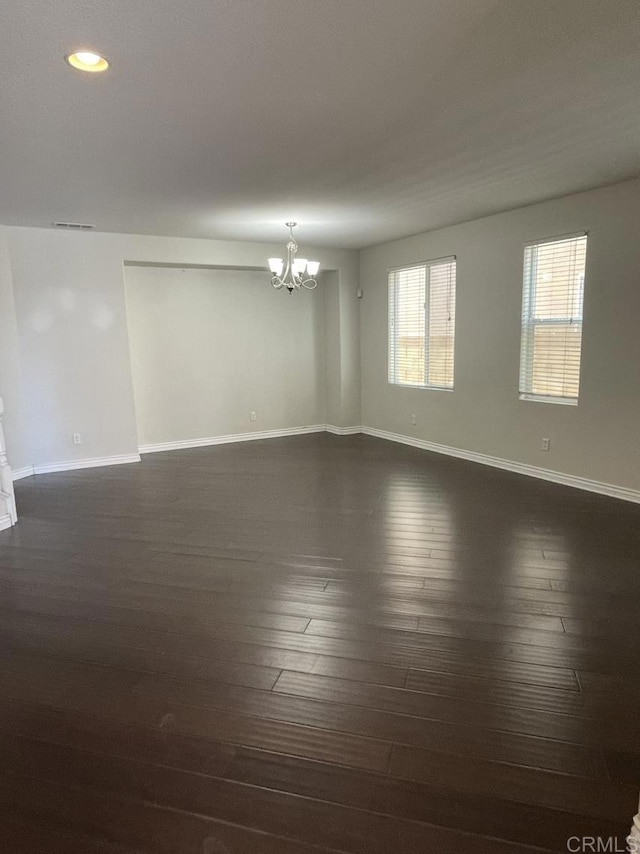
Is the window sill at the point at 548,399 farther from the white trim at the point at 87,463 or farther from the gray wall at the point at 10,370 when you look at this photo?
the gray wall at the point at 10,370

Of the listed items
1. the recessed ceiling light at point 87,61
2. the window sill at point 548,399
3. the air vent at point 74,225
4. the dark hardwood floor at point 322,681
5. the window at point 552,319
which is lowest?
the dark hardwood floor at point 322,681

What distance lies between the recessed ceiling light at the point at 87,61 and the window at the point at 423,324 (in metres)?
4.40

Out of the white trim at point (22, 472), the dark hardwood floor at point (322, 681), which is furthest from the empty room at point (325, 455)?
the white trim at point (22, 472)

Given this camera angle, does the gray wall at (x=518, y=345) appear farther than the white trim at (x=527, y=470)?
No

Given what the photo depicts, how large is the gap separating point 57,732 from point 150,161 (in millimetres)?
3129

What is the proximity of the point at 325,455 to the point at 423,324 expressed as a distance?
80.0 inches

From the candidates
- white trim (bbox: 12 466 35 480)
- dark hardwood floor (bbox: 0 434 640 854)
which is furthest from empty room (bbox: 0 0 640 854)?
white trim (bbox: 12 466 35 480)

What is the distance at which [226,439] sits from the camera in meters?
7.18

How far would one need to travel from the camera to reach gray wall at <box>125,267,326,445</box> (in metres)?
6.54

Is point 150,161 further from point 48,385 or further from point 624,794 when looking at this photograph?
point 624,794

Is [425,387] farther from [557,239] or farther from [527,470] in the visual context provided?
[557,239]

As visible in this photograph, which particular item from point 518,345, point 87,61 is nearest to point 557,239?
point 518,345

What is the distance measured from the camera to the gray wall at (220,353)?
6535mm

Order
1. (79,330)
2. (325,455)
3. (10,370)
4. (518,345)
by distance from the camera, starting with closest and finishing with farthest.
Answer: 1. (518,345)
2. (10,370)
3. (79,330)
4. (325,455)
